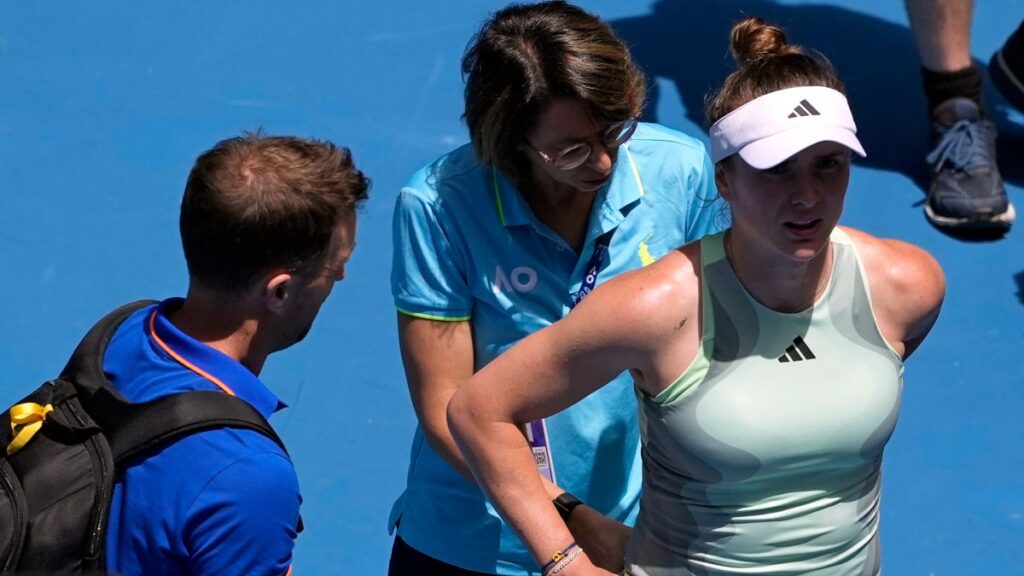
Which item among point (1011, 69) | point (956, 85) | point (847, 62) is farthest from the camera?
point (847, 62)

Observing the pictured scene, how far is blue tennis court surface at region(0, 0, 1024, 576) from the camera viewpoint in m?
3.89

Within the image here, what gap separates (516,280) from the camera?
238cm

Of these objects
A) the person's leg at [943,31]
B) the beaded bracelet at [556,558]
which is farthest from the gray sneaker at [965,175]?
the beaded bracelet at [556,558]

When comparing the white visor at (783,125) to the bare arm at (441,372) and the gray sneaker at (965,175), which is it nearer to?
the bare arm at (441,372)

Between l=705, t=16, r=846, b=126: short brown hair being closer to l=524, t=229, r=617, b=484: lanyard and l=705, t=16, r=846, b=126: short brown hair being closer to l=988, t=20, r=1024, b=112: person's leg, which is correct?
l=524, t=229, r=617, b=484: lanyard

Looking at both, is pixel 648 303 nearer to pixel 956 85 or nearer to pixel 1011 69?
pixel 956 85

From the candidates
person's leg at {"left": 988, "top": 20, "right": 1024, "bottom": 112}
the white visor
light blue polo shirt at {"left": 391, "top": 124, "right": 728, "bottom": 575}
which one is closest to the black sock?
person's leg at {"left": 988, "top": 20, "right": 1024, "bottom": 112}

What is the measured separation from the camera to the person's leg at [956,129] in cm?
445

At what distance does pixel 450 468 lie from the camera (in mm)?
2512

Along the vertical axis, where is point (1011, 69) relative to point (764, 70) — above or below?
below

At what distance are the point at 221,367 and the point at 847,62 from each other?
3803mm

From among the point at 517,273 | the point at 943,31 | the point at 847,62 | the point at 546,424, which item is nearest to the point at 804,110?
the point at 517,273

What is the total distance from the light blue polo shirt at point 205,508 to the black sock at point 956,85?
3360mm

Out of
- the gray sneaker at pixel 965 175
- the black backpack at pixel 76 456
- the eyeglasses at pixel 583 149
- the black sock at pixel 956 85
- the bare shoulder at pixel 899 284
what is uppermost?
the black backpack at pixel 76 456
